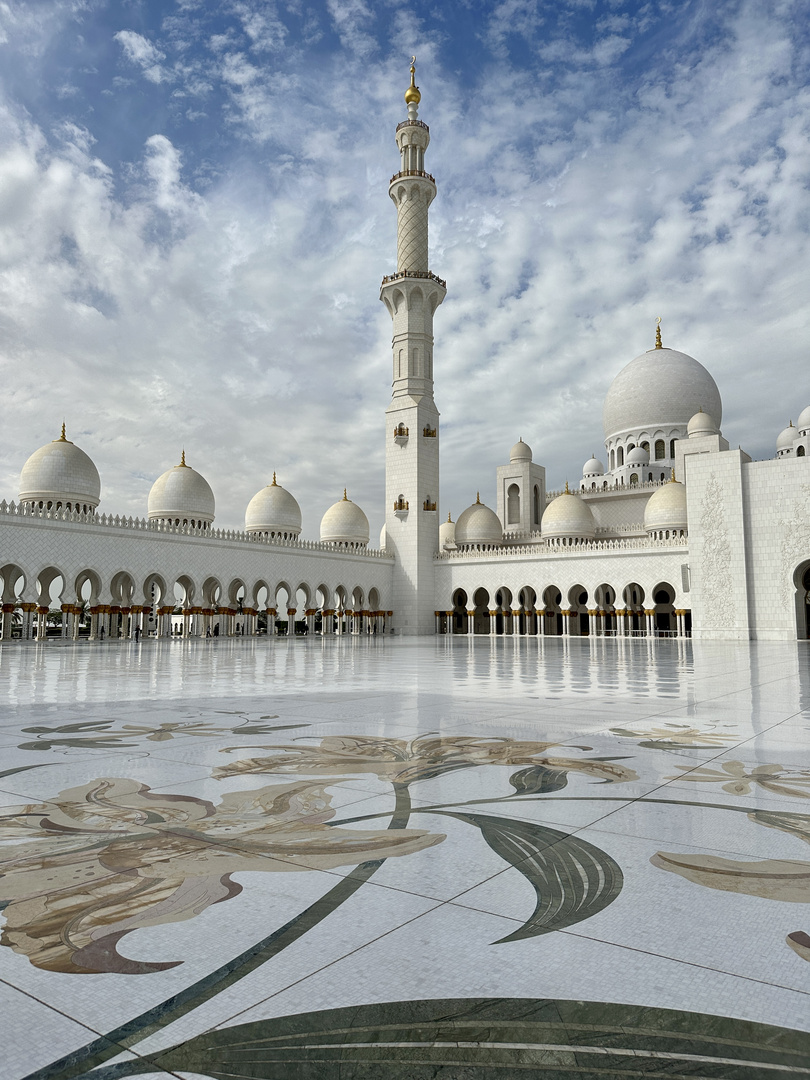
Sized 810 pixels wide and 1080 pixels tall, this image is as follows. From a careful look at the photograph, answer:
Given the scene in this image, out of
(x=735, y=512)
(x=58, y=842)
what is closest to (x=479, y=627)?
(x=735, y=512)

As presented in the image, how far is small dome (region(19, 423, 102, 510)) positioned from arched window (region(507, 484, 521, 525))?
17.9m

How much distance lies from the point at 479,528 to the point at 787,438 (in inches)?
719

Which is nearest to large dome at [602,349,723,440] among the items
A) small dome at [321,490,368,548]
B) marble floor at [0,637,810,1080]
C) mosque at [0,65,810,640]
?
mosque at [0,65,810,640]

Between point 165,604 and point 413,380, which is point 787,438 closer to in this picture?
point 413,380

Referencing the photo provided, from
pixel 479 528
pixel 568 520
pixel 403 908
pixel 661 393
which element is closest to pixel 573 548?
pixel 568 520

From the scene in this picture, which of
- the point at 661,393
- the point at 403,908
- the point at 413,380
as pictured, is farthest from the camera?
the point at 661,393

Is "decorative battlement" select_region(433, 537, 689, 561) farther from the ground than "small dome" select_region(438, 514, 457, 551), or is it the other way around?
"small dome" select_region(438, 514, 457, 551)

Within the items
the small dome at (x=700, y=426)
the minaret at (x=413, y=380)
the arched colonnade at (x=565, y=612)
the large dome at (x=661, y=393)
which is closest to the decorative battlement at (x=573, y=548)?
the arched colonnade at (x=565, y=612)

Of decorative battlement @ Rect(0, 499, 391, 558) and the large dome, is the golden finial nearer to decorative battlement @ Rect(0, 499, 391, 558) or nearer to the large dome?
the large dome

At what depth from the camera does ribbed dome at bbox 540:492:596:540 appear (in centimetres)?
2950

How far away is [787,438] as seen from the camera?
38.4 meters

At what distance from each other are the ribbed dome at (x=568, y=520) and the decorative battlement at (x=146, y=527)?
7477 millimetres

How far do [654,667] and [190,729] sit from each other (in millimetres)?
7368

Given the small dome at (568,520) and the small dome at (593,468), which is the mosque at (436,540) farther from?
the small dome at (593,468)
